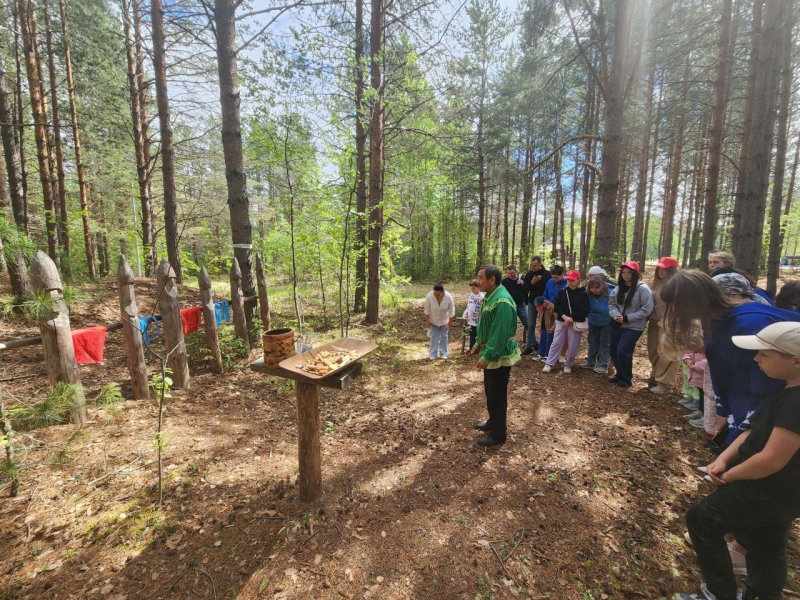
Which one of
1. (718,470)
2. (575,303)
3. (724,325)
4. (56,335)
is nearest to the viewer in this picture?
(718,470)

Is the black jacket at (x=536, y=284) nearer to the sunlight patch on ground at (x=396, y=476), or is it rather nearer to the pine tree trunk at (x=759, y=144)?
the pine tree trunk at (x=759, y=144)

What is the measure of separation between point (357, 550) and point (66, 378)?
12.2 ft

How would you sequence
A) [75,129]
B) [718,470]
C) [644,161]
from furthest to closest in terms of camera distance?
[644,161] → [75,129] → [718,470]

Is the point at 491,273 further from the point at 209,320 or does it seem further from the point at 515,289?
the point at 209,320

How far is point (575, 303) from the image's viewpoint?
236 inches

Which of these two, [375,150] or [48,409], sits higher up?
[375,150]

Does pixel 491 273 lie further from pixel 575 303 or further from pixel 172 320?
pixel 172 320

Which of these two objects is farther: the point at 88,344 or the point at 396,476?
the point at 88,344

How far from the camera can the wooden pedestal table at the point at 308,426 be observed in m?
2.79

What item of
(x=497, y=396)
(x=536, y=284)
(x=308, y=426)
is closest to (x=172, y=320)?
(x=308, y=426)

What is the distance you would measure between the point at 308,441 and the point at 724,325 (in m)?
3.37

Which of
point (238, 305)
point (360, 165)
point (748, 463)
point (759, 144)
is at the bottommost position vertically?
point (748, 463)

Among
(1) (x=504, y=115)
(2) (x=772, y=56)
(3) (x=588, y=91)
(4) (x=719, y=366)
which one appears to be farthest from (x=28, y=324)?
(3) (x=588, y=91)

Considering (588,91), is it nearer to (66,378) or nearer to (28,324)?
(66,378)
